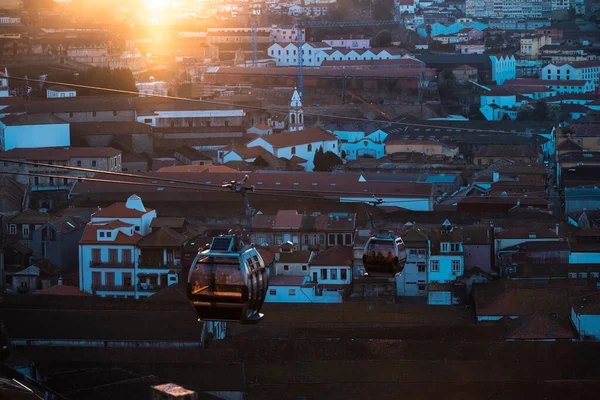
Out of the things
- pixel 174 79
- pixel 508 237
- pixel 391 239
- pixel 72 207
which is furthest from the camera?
pixel 174 79

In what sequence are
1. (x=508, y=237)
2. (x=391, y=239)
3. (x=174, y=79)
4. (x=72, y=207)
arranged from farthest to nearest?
(x=174, y=79), (x=72, y=207), (x=508, y=237), (x=391, y=239)

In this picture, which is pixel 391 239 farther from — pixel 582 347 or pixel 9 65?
pixel 9 65

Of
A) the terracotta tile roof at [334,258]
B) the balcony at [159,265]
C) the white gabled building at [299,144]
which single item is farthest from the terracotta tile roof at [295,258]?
the white gabled building at [299,144]

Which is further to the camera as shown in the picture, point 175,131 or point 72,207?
point 175,131

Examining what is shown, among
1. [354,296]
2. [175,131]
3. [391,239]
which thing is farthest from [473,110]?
[391,239]

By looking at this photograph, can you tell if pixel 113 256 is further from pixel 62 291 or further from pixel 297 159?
pixel 297 159

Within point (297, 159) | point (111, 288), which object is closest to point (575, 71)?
point (297, 159)

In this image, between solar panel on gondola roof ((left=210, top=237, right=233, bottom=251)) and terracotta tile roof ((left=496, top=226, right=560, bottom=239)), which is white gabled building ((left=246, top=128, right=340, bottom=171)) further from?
solar panel on gondola roof ((left=210, top=237, right=233, bottom=251))

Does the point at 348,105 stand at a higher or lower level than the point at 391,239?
lower

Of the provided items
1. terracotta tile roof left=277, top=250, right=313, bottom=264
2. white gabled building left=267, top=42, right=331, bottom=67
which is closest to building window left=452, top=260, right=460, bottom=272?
terracotta tile roof left=277, top=250, right=313, bottom=264
